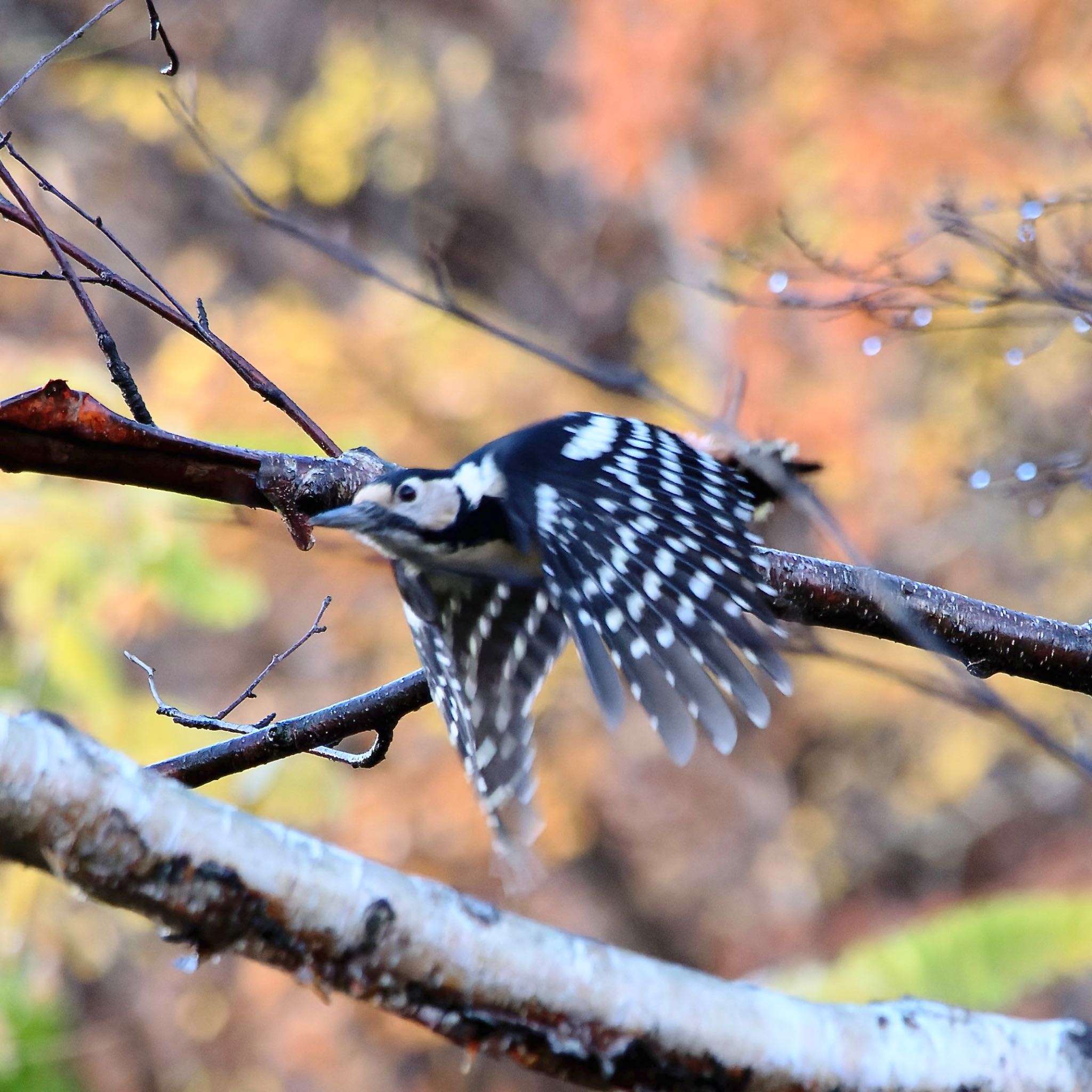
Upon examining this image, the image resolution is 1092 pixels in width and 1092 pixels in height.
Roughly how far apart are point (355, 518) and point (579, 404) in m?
3.92

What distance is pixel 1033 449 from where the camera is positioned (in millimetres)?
3900

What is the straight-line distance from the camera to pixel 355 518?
5.06 feet

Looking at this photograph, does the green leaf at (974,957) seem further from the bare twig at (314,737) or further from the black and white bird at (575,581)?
the bare twig at (314,737)

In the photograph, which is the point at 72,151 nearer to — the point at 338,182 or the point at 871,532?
the point at 338,182

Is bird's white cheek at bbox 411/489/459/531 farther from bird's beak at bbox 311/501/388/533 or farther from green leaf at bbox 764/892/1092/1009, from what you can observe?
green leaf at bbox 764/892/1092/1009

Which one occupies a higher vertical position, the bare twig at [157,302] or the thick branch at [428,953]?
the bare twig at [157,302]

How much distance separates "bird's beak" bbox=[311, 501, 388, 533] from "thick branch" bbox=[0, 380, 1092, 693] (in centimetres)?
7

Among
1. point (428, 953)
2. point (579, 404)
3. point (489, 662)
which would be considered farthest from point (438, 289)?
point (579, 404)

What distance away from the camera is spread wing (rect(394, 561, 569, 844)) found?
179 centimetres

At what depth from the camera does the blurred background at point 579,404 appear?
12.2 feet

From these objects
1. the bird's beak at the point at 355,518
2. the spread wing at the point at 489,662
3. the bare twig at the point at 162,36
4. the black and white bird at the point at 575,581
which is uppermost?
the bare twig at the point at 162,36

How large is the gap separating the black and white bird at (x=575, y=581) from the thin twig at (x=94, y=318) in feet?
0.91

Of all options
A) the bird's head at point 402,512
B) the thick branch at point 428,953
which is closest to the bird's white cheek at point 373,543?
the bird's head at point 402,512

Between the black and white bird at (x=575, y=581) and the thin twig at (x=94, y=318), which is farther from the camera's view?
the black and white bird at (x=575, y=581)
